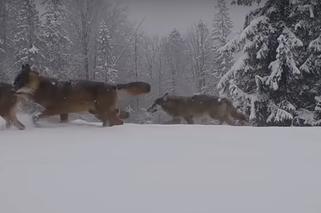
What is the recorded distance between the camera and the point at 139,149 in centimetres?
485

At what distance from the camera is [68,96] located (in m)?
6.96

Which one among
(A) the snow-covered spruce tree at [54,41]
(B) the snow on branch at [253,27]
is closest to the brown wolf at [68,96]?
(B) the snow on branch at [253,27]

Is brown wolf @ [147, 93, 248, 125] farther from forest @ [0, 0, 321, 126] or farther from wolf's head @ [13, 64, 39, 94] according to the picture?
wolf's head @ [13, 64, 39, 94]

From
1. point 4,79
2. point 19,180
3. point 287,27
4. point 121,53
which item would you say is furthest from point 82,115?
point 121,53

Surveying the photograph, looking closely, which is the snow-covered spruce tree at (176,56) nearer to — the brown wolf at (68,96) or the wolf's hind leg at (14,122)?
the brown wolf at (68,96)

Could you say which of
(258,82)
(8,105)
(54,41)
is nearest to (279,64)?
(258,82)

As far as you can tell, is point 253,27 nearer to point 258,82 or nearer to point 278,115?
point 258,82

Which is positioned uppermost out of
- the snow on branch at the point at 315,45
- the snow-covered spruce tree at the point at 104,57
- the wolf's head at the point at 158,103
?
the snow-covered spruce tree at the point at 104,57

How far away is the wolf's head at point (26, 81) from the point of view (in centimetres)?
678

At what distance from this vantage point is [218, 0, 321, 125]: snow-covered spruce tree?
14.1 m

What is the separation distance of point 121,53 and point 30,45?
8.78 meters

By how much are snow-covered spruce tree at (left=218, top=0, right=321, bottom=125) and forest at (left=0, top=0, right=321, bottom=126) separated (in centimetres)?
A: 3

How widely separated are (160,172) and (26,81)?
144 inches

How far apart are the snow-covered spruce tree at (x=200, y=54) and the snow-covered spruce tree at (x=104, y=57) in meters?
10.9
